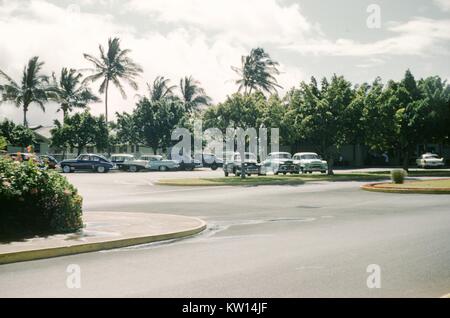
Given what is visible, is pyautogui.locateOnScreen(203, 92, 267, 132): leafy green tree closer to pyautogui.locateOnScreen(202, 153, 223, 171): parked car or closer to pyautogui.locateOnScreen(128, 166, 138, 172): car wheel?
pyautogui.locateOnScreen(128, 166, 138, 172): car wheel

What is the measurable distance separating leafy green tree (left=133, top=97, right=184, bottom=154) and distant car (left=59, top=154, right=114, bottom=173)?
1649cm

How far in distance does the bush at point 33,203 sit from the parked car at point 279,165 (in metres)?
27.8

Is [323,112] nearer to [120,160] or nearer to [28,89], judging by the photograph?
[120,160]

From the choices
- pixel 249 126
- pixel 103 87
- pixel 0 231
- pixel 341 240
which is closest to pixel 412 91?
pixel 249 126

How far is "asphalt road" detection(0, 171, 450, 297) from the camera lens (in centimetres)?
630

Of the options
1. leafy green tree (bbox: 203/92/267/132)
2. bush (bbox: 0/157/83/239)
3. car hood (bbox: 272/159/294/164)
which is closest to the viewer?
bush (bbox: 0/157/83/239)

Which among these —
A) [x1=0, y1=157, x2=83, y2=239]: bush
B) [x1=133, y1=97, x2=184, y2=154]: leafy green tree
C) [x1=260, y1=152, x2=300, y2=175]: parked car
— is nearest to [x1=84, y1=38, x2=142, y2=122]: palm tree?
[x1=133, y1=97, x2=184, y2=154]: leafy green tree

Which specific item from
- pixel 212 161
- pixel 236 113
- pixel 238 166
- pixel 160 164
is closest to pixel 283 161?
pixel 238 166

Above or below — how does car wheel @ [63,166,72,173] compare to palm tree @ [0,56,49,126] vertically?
below

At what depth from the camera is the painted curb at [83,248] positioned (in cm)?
831

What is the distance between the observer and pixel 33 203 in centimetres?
1052

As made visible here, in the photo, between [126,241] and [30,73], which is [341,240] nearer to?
[126,241]

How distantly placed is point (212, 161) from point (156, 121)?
34.1 feet
